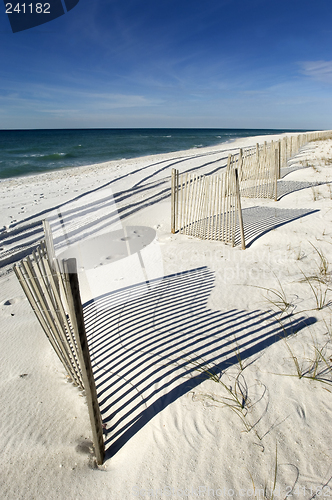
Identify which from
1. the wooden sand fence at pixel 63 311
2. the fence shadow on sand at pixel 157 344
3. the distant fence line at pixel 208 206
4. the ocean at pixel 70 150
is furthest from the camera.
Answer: the ocean at pixel 70 150

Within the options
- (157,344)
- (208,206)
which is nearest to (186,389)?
(157,344)

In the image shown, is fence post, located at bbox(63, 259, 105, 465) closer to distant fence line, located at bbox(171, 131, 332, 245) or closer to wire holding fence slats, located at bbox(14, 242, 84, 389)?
wire holding fence slats, located at bbox(14, 242, 84, 389)

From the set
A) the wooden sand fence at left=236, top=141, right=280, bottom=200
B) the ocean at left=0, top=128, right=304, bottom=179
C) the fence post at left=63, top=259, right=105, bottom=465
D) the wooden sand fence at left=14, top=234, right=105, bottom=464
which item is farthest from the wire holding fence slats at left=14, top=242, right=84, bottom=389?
the ocean at left=0, top=128, right=304, bottom=179

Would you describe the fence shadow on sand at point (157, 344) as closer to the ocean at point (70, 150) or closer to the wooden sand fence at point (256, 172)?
the wooden sand fence at point (256, 172)

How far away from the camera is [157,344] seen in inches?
114

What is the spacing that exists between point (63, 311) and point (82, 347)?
56 cm

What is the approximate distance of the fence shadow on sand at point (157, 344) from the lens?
2307 mm

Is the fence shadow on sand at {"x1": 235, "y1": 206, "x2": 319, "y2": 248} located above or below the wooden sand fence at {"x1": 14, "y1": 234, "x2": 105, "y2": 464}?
below

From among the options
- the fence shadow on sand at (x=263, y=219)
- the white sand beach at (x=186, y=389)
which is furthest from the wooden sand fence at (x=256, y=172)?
the white sand beach at (x=186, y=389)

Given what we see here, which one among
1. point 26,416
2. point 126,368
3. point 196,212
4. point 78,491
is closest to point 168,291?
point 126,368

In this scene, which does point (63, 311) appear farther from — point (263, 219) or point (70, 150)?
point (70, 150)

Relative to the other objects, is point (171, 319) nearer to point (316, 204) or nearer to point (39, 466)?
point (39, 466)

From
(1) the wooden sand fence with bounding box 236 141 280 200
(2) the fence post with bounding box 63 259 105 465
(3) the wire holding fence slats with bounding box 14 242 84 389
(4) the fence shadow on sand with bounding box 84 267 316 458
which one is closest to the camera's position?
(2) the fence post with bounding box 63 259 105 465

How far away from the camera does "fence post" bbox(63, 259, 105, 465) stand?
161 cm
